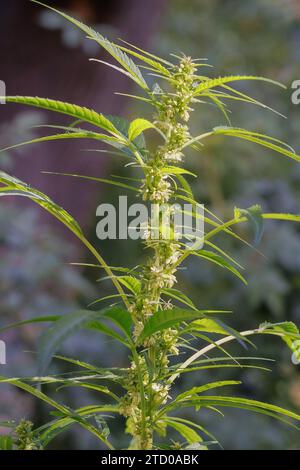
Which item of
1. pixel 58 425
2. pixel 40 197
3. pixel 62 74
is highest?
pixel 62 74

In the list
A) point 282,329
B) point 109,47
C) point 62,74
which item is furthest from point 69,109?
point 62,74

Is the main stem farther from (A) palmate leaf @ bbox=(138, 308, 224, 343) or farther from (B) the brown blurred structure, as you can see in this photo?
(B) the brown blurred structure

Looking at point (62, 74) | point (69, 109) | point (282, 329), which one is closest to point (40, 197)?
point (69, 109)

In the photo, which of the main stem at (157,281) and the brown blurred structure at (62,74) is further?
the brown blurred structure at (62,74)

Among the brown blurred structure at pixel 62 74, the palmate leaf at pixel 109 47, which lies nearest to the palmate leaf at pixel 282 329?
the palmate leaf at pixel 109 47

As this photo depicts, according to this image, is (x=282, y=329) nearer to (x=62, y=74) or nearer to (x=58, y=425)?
(x=58, y=425)

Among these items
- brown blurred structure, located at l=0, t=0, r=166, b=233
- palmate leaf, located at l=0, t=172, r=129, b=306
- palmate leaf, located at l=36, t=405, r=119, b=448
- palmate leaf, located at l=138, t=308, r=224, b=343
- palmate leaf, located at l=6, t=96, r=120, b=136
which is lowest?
palmate leaf, located at l=36, t=405, r=119, b=448

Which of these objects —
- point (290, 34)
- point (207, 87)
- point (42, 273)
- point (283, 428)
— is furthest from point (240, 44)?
point (207, 87)

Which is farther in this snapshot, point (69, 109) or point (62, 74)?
point (62, 74)

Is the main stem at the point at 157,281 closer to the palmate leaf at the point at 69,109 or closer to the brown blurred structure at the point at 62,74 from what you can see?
the palmate leaf at the point at 69,109

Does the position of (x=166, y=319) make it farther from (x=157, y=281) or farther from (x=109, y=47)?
(x=109, y=47)

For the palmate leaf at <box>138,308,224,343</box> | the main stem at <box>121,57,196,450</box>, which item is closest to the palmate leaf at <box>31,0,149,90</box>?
the main stem at <box>121,57,196,450</box>

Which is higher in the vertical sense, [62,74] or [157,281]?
[62,74]
